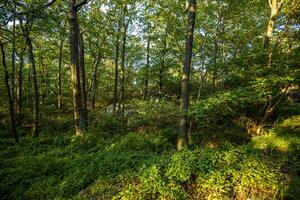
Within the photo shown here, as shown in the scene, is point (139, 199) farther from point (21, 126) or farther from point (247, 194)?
point (21, 126)

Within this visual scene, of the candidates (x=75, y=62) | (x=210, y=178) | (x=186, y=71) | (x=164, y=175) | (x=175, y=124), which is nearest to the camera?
(x=210, y=178)

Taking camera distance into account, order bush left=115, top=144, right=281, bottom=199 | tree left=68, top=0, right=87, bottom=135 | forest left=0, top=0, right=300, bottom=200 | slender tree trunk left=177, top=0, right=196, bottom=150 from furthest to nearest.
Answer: tree left=68, top=0, right=87, bottom=135 < slender tree trunk left=177, top=0, right=196, bottom=150 < forest left=0, top=0, right=300, bottom=200 < bush left=115, top=144, right=281, bottom=199

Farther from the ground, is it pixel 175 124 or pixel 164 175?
pixel 164 175

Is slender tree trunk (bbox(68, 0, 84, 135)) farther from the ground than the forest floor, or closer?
farther from the ground

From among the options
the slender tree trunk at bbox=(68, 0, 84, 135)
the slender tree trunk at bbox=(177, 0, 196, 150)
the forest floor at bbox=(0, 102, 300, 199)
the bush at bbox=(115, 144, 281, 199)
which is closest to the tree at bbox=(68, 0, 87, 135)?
the slender tree trunk at bbox=(68, 0, 84, 135)

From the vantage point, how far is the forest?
14.3 feet

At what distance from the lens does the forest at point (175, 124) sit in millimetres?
4363

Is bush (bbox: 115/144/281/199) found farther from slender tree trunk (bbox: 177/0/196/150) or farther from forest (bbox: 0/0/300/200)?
slender tree trunk (bbox: 177/0/196/150)

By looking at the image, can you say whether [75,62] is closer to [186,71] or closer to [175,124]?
[186,71]

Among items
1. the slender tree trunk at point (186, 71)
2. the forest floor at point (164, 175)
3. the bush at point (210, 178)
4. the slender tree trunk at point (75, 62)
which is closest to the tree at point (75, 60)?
the slender tree trunk at point (75, 62)

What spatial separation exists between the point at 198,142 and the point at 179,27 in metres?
9.04

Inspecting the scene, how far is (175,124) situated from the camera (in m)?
11.3

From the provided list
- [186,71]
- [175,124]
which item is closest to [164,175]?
[186,71]

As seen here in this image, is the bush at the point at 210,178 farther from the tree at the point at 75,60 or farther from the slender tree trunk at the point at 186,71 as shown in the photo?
the tree at the point at 75,60
